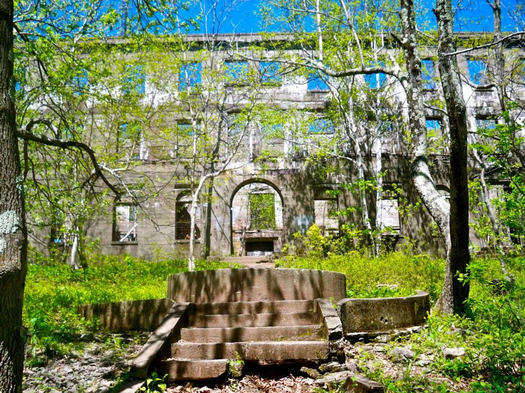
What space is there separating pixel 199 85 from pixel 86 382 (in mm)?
15599

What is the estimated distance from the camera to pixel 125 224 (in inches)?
903

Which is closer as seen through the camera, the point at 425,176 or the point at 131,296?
the point at 425,176

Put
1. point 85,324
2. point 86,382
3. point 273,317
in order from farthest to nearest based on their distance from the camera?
point 85,324 → point 273,317 → point 86,382

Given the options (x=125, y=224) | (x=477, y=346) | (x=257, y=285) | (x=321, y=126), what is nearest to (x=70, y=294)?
(x=257, y=285)

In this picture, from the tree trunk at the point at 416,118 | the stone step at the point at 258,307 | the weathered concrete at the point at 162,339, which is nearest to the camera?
the weathered concrete at the point at 162,339

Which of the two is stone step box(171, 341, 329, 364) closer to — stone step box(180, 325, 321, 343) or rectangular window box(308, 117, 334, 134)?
stone step box(180, 325, 321, 343)

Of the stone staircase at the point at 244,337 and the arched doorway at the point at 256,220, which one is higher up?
the arched doorway at the point at 256,220

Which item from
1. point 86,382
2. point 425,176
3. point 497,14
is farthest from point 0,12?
point 497,14

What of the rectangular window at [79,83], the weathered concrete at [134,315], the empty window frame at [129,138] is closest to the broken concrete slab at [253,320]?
the weathered concrete at [134,315]

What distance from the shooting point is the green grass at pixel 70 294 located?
6090 millimetres

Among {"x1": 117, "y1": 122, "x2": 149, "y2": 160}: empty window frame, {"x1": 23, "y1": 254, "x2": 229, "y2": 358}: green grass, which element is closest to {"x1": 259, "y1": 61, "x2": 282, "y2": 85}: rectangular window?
{"x1": 117, "y1": 122, "x2": 149, "y2": 160}: empty window frame

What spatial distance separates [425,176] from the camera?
24.0ft

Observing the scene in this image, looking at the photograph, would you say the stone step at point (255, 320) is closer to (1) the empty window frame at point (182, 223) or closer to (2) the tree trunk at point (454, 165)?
(2) the tree trunk at point (454, 165)

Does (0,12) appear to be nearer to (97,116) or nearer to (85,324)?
(85,324)
